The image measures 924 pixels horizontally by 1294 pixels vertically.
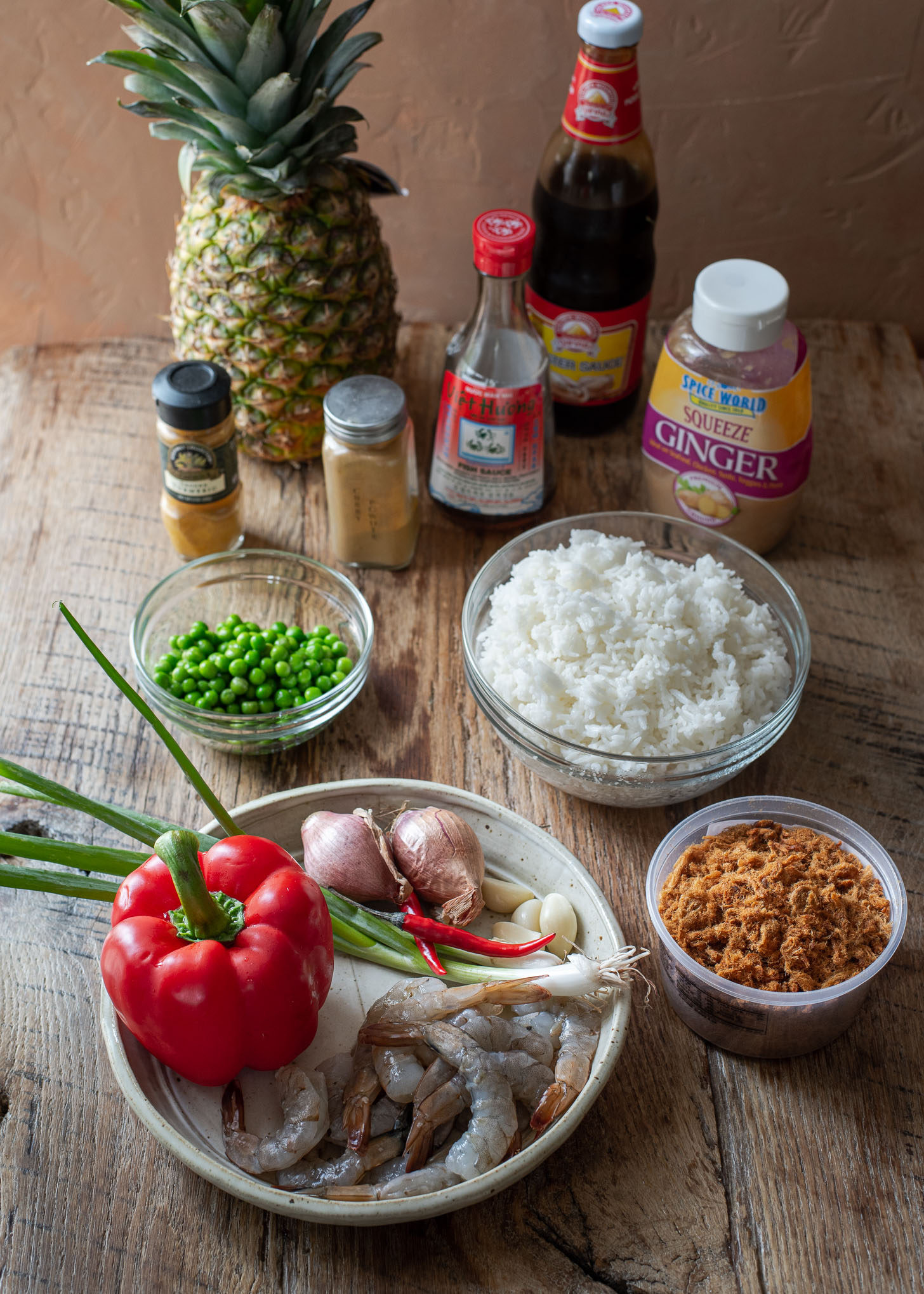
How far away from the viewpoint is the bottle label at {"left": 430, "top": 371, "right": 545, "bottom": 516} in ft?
4.58

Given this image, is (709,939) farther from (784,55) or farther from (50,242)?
(50,242)

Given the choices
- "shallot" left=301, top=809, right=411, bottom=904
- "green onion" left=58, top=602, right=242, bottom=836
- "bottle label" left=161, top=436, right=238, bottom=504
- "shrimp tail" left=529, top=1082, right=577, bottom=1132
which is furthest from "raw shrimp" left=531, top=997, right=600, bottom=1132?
"bottle label" left=161, top=436, right=238, bottom=504

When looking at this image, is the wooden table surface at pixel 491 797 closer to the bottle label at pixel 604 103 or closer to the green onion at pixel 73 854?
the green onion at pixel 73 854

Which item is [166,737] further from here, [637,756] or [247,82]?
[247,82]

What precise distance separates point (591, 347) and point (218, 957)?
1.02 metres

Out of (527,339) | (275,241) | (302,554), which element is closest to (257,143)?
(275,241)

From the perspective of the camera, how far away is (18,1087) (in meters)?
1.01

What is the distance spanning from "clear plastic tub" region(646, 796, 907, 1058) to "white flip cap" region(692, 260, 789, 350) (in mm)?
580

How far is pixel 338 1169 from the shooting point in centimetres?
89

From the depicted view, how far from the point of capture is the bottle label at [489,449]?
4.58 ft

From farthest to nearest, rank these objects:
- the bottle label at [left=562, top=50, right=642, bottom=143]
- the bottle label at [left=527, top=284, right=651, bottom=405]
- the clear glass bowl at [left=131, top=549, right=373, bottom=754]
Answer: the bottle label at [left=527, top=284, right=651, bottom=405] < the bottle label at [left=562, top=50, right=642, bottom=143] < the clear glass bowl at [left=131, top=549, right=373, bottom=754]

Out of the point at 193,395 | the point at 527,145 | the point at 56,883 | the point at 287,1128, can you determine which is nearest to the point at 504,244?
the point at 193,395

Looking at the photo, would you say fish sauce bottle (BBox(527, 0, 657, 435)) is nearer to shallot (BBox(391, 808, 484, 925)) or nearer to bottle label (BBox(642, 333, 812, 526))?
bottle label (BBox(642, 333, 812, 526))

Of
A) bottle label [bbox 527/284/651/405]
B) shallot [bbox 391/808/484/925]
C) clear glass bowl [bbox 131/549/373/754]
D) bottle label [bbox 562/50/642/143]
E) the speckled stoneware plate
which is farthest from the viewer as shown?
bottle label [bbox 527/284/651/405]
